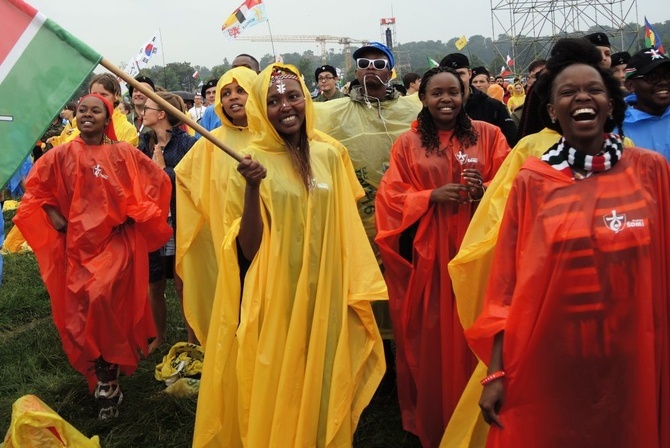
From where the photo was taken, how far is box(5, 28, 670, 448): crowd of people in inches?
86.5

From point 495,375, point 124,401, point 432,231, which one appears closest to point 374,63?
point 432,231

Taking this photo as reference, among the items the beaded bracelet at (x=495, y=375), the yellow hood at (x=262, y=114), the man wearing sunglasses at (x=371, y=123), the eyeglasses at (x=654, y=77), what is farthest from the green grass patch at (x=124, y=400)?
the eyeglasses at (x=654, y=77)

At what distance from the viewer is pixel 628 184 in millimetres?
2201

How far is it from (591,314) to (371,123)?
2.51m

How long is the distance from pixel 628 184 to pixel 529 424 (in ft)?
2.89

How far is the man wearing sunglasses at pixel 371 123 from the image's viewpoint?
14.3 feet

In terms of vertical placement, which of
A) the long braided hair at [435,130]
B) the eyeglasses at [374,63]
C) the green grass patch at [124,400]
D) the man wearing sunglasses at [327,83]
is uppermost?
the man wearing sunglasses at [327,83]

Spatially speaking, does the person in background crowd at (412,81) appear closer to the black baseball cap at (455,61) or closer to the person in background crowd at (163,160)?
the black baseball cap at (455,61)

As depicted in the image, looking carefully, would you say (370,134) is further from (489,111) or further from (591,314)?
(591,314)

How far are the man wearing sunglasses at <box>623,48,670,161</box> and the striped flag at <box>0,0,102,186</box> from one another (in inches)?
115

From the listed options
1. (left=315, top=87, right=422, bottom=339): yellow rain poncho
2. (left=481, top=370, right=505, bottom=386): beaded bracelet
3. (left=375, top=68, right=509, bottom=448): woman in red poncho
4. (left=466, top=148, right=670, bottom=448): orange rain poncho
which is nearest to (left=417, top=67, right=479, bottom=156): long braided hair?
(left=375, top=68, right=509, bottom=448): woman in red poncho

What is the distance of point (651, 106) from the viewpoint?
3.81 meters

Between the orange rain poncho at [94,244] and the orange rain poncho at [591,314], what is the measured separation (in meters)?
2.69

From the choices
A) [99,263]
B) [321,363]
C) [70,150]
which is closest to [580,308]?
[321,363]
